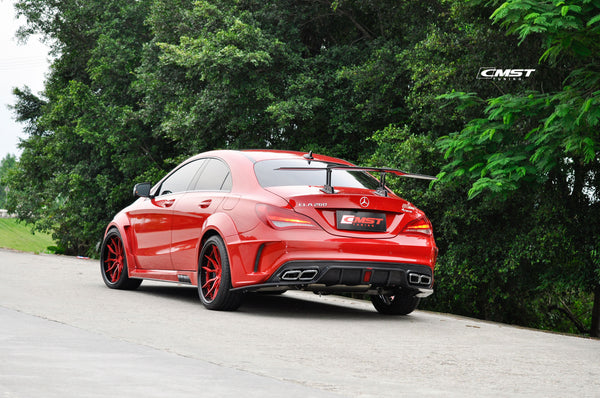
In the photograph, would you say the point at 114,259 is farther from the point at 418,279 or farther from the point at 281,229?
the point at 418,279

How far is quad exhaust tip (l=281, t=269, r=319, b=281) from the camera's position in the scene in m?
7.59

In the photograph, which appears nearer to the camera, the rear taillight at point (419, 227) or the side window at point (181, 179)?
the rear taillight at point (419, 227)

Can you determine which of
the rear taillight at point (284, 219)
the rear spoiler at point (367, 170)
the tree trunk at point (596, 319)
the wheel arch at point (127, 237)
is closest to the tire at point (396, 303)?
the rear spoiler at point (367, 170)

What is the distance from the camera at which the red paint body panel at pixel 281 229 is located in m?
7.62

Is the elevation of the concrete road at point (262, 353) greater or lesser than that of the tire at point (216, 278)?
lesser

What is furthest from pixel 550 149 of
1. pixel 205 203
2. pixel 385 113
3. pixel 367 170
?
pixel 385 113

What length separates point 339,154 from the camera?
84.3ft

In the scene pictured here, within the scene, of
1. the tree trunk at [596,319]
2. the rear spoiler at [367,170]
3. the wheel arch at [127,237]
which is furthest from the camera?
the tree trunk at [596,319]

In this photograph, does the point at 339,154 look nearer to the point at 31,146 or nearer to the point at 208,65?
the point at 208,65

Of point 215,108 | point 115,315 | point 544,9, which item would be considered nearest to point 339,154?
point 215,108

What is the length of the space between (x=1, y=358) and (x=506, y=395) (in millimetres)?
3005

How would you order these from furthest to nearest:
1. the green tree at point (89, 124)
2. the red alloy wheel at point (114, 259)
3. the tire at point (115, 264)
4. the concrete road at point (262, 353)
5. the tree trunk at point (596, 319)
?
1. the green tree at point (89, 124)
2. the tree trunk at point (596, 319)
3. the red alloy wheel at point (114, 259)
4. the tire at point (115, 264)
5. the concrete road at point (262, 353)

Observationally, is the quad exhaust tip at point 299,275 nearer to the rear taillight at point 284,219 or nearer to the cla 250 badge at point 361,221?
the rear taillight at point 284,219
